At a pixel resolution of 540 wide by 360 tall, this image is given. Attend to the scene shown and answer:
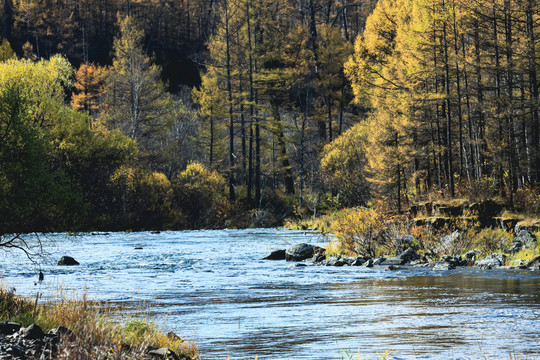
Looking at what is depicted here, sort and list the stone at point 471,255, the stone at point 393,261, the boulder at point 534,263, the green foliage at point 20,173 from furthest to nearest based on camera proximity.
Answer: the stone at point 393,261 < the stone at point 471,255 < the boulder at point 534,263 < the green foliage at point 20,173

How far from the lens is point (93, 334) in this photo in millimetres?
7934

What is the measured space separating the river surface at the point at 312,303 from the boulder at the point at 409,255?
2214mm

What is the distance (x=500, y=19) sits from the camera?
30328mm

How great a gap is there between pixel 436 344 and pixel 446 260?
44.2 feet

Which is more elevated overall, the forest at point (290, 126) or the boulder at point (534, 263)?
the forest at point (290, 126)

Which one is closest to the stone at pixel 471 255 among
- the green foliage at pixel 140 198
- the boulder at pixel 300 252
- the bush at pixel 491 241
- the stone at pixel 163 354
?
the bush at pixel 491 241

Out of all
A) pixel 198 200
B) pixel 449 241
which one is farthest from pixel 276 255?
pixel 198 200


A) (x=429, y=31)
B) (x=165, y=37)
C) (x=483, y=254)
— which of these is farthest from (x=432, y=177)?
(x=165, y=37)

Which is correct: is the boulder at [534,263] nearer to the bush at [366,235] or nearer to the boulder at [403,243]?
the boulder at [403,243]

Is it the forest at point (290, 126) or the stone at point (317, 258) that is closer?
the stone at point (317, 258)

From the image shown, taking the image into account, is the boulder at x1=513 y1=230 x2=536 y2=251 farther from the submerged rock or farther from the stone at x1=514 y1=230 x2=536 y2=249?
the submerged rock

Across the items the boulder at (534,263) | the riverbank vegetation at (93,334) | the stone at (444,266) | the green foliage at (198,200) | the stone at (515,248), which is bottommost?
the stone at (444,266)

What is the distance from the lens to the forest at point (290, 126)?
28.2 m

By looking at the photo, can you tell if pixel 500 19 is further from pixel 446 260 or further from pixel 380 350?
pixel 380 350
